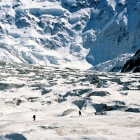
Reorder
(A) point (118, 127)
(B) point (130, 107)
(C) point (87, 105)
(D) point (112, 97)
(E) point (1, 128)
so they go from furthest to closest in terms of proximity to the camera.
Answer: (D) point (112, 97), (C) point (87, 105), (B) point (130, 107), (E) point (1, 128), (A) point (118, 127)

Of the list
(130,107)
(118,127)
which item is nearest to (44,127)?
(118,127)

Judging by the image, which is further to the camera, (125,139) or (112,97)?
(112,97)

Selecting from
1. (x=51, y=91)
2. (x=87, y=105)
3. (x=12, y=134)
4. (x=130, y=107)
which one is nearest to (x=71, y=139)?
(x=12, y=134)

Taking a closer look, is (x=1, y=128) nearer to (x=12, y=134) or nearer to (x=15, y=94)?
(x=12, y=134)

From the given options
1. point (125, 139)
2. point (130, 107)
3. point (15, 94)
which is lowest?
point (125, 139)

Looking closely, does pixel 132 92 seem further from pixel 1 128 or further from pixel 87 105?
pixel 1 128

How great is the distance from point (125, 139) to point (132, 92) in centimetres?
6639

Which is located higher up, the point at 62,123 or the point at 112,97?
the point at 112,97

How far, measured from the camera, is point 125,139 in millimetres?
45031

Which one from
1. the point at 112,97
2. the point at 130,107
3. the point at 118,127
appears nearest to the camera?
the point at 118,127

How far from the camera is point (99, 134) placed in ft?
155

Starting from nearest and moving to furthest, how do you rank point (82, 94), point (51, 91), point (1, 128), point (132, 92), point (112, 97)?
point (1, 128) → point (112, 97) → point (132, 92) → point (82, 94) → point (51, 91)

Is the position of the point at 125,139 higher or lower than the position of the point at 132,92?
lower

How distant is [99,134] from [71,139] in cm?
361
